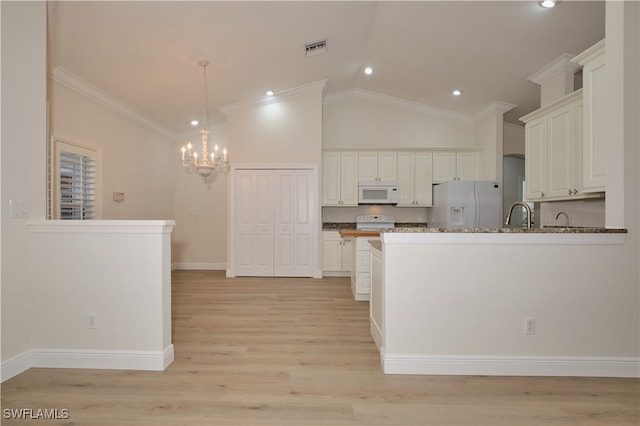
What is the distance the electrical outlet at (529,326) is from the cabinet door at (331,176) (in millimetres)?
4340

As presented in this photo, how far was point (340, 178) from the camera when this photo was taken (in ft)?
21.3

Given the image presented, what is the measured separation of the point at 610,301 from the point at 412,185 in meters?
4.28

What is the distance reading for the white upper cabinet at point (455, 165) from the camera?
641cm

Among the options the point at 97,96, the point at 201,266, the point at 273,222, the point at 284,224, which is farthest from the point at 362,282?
the point at 97,96

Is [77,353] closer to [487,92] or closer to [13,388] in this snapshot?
[13,388]

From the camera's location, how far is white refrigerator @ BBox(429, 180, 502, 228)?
18.1ft

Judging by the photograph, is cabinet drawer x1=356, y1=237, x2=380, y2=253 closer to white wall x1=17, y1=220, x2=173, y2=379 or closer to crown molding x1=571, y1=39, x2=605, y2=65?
white wall x1=17, y1=220, x2=173, y2=379

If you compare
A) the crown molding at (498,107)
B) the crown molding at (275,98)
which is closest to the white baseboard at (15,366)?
the crown molding at (275,98)

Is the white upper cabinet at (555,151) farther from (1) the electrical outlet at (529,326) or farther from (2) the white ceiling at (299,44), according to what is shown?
(1) the electrical outlet at (529,326)

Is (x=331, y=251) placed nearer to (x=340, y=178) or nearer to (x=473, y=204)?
(x=340, y=178)

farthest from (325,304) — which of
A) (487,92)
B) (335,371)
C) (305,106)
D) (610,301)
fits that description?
(487,92)

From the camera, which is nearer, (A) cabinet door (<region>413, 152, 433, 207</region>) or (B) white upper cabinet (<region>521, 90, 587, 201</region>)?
(B) white upper cabinet (<region>521, 90, 587, 201</region>)

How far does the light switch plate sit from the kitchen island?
2.69 meters

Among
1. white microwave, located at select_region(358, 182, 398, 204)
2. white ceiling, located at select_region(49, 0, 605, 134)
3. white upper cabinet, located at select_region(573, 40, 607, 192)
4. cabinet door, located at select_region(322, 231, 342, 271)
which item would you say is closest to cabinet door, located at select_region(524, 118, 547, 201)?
white upper cabinet, located at select_region(573, 40, 607, 192)
